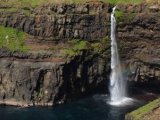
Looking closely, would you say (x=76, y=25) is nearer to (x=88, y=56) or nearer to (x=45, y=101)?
(x=88, y=56)

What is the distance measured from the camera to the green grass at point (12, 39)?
87812 mm

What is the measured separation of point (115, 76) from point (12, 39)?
19.2 m

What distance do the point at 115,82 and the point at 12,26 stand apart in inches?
812

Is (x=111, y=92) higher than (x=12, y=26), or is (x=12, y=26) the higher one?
(x=12, y=26)

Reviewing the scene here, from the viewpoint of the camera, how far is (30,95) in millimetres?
85750

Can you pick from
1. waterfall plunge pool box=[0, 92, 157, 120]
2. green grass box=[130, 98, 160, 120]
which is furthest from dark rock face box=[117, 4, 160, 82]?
green grass box=[130, 98, 160, 120]

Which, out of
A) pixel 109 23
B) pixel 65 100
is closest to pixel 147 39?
pixel 109 23

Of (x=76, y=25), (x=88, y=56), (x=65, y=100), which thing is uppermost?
(x=76, y=25)

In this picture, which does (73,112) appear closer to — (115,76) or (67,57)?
(67,57)

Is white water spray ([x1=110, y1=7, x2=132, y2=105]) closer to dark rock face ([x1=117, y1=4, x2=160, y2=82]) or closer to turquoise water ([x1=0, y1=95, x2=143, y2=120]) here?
dark rock face ([x1=117, y1=4, x2=160, y2=82])

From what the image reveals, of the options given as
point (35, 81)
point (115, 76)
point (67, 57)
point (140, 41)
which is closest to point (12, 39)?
point (35, 81)

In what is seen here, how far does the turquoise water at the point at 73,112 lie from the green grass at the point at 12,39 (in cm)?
1061

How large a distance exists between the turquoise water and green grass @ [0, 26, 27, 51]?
34.8 feet

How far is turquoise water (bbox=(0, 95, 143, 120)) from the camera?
259ft
